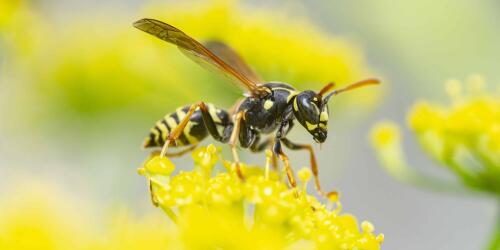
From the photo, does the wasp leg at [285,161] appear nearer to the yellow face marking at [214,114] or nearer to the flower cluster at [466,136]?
the yellow face marking at [214,114]

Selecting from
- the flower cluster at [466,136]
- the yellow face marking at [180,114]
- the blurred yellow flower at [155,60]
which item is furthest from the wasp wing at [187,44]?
the blurred yellow flower at [155,60]

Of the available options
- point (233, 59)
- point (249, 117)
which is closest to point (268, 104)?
point (249, 117)

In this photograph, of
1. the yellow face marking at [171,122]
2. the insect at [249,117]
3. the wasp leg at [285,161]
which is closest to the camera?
the wasp leg at [285,161]

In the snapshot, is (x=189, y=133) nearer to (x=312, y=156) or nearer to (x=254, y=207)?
(x=312, y=156)

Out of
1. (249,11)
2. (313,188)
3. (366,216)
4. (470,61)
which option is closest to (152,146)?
(313,188)

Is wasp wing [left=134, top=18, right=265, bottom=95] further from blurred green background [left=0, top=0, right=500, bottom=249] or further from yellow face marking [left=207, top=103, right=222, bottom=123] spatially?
blurred green background [left=0, top=0, right=500, bottom=249]
